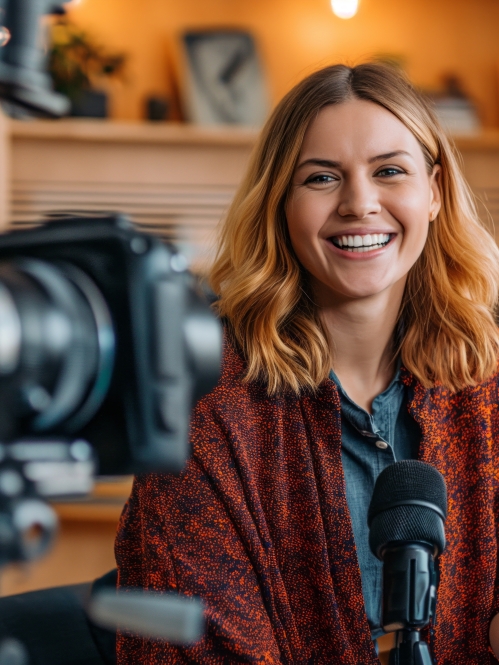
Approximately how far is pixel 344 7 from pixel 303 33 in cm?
15

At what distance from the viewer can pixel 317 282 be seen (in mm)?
1155

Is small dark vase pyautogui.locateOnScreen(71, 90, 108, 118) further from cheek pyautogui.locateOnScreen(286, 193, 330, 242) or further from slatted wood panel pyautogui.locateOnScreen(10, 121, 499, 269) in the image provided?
cheek pyautogui.locateOnScreen(286, 193, 330, 242)

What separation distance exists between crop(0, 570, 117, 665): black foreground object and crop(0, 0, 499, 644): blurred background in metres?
1.41

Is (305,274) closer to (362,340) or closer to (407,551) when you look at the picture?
(362,340)

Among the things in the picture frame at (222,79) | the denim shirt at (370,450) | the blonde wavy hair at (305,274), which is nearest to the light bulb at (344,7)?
the picture frame at (222,79)

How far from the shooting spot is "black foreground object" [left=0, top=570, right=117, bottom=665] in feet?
3.53

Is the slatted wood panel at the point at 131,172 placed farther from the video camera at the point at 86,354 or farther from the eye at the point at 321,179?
the video camera at the point at 86,354

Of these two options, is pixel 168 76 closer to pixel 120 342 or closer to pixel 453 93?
pixel 453 93

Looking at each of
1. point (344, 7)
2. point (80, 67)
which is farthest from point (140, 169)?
point (344, 7)

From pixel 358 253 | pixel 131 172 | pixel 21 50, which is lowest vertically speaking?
pixel 358 253

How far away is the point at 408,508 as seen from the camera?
0.62 m

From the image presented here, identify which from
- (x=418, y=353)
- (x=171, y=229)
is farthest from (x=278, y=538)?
(x=171, y=229)

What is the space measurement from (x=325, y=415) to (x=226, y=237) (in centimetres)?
34

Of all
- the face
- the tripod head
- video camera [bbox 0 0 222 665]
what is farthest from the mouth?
the tripod head
